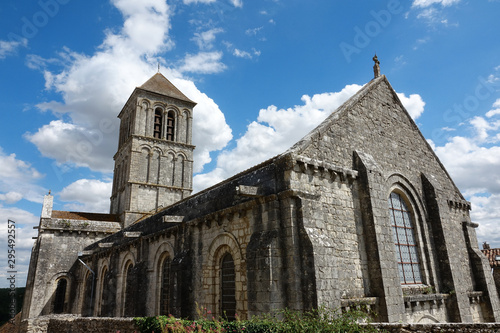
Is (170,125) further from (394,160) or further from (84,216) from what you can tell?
(394,160)

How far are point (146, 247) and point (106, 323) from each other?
14.9 ft

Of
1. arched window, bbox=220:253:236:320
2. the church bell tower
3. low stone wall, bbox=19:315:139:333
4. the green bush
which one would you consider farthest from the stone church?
the church bell tower

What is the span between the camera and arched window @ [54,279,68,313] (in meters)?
21.6

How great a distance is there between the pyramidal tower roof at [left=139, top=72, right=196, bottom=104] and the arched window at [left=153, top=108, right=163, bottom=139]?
1.75 metres

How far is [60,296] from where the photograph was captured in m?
21.9

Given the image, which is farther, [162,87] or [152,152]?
[162,87]

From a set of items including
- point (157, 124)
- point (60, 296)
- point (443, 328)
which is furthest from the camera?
point (157, 124)

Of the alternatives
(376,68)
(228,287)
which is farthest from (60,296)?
(376,68)

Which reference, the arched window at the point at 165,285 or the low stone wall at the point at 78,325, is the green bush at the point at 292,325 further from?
the arched window at the point at 165,285

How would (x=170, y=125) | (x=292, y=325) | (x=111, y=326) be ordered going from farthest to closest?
(x=170, y=125) < (x=111, y=326) < (x=292, y=325)

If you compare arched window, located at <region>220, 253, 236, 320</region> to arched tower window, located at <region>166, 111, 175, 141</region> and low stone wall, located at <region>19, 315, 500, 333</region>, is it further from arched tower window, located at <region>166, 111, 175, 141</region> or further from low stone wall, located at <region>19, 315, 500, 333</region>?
arched tower window, located at <region>166, 111, 175, 141</region>

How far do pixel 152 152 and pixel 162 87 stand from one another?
6.74 meters

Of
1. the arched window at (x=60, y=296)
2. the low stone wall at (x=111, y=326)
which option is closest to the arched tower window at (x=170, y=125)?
the arched window at (x=60, y=296)

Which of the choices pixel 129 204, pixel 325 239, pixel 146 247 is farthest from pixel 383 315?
pixel 129 204
